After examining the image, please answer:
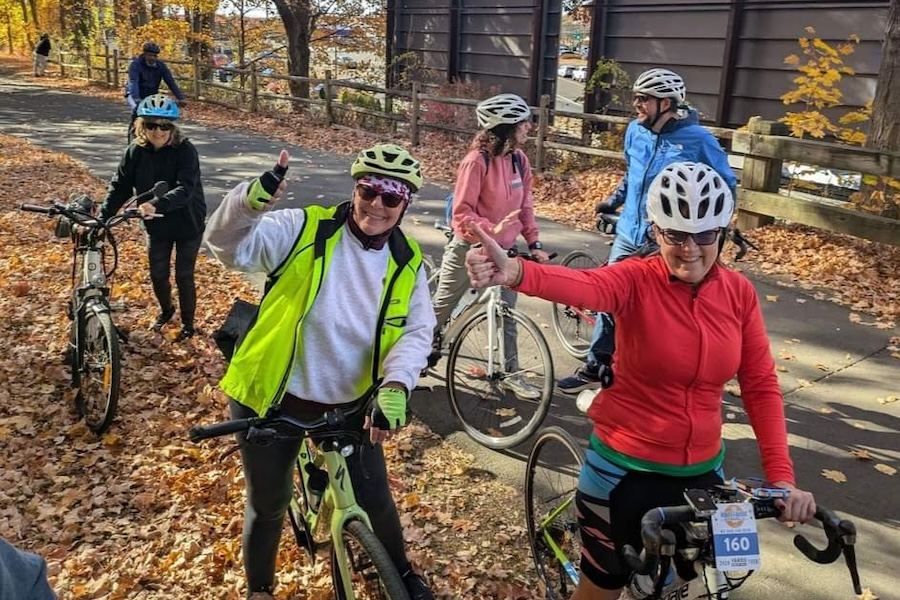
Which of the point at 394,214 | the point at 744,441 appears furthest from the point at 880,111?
the point at 394,214

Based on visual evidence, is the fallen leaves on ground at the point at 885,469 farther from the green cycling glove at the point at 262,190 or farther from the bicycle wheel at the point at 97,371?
the bicycle wheel at the point at 97,371

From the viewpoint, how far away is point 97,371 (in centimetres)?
543

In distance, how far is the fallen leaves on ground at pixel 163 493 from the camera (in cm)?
396

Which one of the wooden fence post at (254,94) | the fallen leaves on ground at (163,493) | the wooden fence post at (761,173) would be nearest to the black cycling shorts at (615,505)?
the fallen leaves on ground at (163,493)

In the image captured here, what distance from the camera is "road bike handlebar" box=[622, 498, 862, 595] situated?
2066 mm

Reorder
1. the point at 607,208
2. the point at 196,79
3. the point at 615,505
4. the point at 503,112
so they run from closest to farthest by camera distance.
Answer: the point at 615,505, the point at 503,112, the point at 607,208, the point at 196,79

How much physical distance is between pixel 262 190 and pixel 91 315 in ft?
10.5

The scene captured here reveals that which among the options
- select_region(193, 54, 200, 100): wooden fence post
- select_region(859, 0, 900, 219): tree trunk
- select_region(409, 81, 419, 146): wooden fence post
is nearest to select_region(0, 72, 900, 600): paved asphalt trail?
select_region(859, 0, 900, 219): tree trunk

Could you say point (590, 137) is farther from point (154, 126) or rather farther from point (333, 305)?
point (333, 305)

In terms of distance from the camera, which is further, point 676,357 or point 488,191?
point 488,191

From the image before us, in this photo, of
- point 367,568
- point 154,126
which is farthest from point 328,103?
point 367,568

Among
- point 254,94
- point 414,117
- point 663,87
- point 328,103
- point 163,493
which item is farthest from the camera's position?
point 254,94

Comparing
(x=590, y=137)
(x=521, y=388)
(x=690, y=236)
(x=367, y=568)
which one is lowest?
(x=521, y=388)

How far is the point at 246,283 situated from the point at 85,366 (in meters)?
3.16
